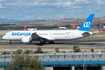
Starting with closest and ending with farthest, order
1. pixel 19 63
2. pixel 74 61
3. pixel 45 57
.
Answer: pixel 19 63, pixel 74 61, pixel 45 57

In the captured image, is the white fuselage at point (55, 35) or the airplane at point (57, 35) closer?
the airplane at point (57, 35)

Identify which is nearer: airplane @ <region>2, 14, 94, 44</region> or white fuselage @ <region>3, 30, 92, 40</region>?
airplane @ <region>2, 14, 94, 44</region>

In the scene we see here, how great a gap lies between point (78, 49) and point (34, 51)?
1092cm

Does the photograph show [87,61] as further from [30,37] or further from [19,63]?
[30,37]

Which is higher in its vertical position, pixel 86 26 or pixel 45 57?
pixel 86 26

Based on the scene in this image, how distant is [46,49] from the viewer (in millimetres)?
47562

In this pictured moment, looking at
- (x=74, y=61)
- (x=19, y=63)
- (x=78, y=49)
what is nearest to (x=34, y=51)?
(x=78, y=49)

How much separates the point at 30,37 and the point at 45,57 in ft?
52.5

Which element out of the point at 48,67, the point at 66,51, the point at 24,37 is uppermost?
the point at 24,37

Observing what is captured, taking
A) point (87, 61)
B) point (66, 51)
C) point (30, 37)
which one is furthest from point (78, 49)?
point (30, 37)

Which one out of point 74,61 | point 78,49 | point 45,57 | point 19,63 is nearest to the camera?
point 19,63

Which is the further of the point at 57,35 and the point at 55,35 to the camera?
the point at 55,35

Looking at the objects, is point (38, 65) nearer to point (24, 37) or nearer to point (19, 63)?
point (19, 63)

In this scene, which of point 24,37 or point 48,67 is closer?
point 48,67
